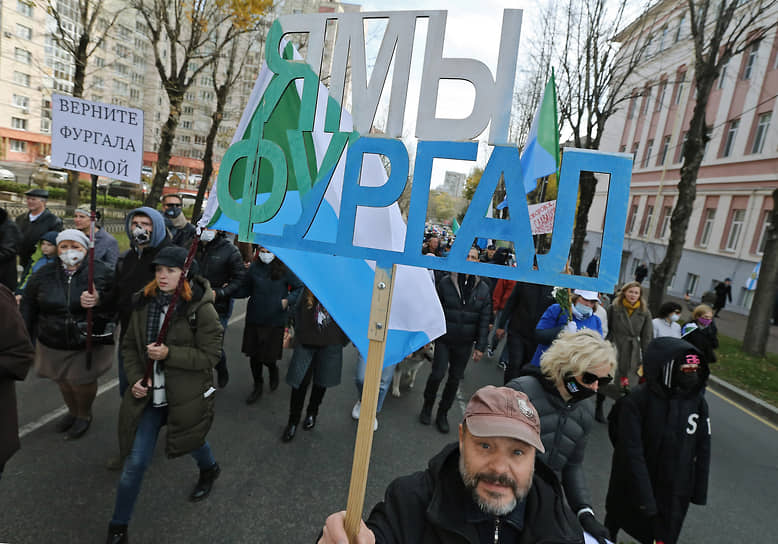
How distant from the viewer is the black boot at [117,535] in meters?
2.60

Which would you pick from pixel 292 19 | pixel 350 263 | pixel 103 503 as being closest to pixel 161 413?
pixel 103 503

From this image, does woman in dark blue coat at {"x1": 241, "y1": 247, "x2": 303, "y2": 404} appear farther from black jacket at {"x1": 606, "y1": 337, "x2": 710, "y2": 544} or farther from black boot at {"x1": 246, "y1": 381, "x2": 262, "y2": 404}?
black jacket at {"x1": 606, "y1": 337, "x2": 710, "y2": 544}

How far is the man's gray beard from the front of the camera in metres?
1.48

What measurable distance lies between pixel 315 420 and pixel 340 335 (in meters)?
1.03

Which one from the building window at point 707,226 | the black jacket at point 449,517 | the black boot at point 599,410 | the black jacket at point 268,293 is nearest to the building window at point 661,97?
the building window at point 707,226

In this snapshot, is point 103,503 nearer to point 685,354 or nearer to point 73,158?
point 73,158

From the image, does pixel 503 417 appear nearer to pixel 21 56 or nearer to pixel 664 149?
pixel 664 149

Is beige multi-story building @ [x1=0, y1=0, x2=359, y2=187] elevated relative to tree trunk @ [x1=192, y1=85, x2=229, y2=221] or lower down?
elevated

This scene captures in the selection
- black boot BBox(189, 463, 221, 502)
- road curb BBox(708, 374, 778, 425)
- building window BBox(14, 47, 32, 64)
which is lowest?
road curb BBox(708, 374, 778, 425)

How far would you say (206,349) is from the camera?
2.93 m

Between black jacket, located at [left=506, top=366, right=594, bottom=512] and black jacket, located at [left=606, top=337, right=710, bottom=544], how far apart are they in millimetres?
357

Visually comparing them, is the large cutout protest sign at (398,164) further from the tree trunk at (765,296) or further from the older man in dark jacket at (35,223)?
the tree trunk at (765,296)

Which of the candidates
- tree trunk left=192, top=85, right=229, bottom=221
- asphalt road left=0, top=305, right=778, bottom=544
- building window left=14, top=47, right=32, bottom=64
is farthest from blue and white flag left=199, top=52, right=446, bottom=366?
building window left=14, top=47, right=32, bottom=64

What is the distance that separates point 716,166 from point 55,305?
26908 millimetres
